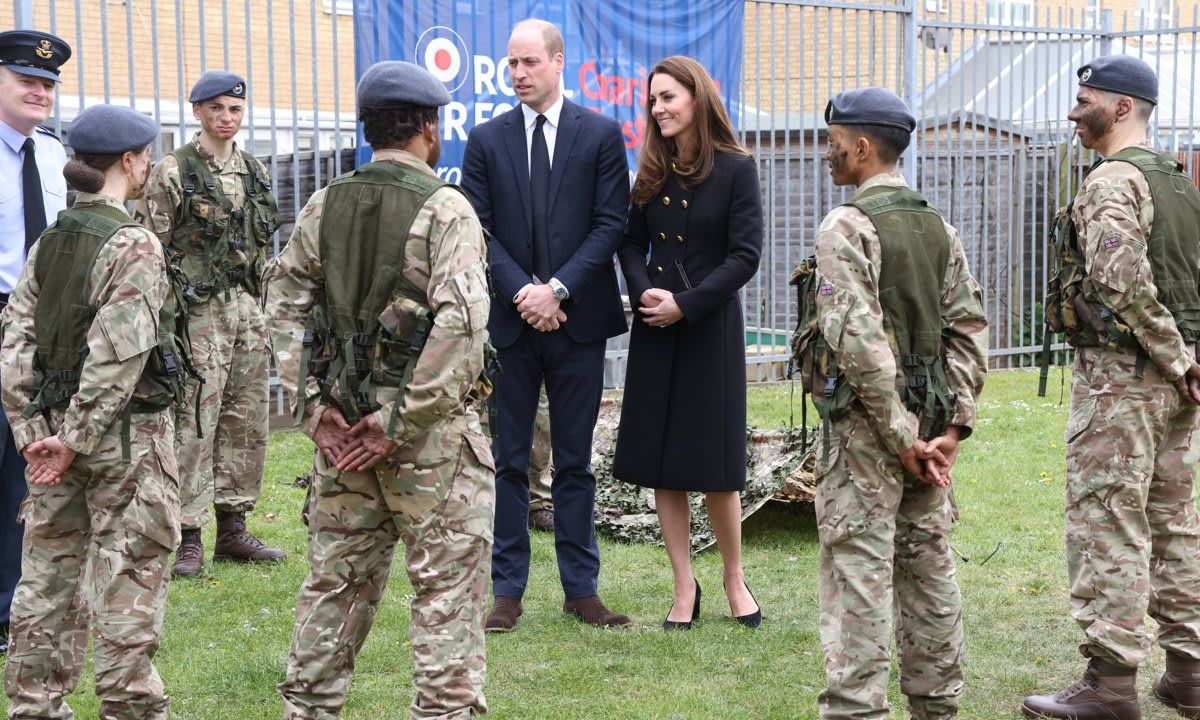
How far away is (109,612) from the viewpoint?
13.0 feet

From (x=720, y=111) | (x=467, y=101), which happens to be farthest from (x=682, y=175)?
(x=467, y=101)

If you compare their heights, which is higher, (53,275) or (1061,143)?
(1061,143)

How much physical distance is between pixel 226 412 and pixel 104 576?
8.72 feet

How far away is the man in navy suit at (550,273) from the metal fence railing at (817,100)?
3.91 m

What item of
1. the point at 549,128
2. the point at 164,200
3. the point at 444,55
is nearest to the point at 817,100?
the point at 444,55

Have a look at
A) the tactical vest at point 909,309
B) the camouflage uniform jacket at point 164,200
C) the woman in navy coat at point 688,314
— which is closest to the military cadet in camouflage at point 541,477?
the woman in navy coat at point 688,314

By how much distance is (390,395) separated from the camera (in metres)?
3.71

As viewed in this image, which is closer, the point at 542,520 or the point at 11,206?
the point at 11,206

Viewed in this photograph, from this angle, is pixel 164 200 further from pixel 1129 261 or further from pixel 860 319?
pixel 1129 261

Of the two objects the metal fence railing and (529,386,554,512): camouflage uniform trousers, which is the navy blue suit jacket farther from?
the metal fence railing

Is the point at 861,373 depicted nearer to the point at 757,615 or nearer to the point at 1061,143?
the point at 757,615

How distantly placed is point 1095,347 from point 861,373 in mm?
1269

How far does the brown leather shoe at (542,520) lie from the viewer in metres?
7.19

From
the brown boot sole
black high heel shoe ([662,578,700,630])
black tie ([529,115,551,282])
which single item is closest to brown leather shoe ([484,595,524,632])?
black high heel shoe ([662,578,700,630])
